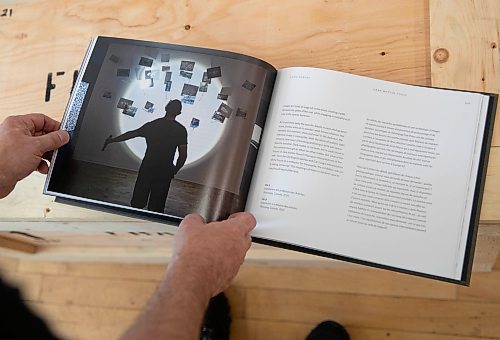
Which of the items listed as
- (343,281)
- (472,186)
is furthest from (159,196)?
(343,281)

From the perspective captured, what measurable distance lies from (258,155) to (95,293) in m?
0.74

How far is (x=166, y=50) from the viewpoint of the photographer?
0.62 m

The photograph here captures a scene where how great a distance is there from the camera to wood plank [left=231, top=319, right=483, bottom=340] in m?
0.95

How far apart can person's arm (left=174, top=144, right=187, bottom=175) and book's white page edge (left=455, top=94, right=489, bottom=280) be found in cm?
32

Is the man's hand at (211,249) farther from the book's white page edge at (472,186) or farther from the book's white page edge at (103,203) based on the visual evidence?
the book's white page edge at (472,186)

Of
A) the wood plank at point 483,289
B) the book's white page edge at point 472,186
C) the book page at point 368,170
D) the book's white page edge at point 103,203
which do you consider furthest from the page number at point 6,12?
the wood plank at point 483,289

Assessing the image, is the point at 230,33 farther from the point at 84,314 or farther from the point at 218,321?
the point at 84,314

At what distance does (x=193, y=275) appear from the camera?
489 mm

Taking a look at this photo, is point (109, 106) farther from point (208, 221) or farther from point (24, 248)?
point (24, 248)

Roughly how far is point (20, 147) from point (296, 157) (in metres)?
0.32

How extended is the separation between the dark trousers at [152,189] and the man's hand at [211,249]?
Answer: 43 mm

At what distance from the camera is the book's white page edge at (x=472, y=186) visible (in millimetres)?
523

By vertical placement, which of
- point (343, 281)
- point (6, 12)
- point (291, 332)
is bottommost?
point (291, 332)

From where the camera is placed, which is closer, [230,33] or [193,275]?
[193,275]
